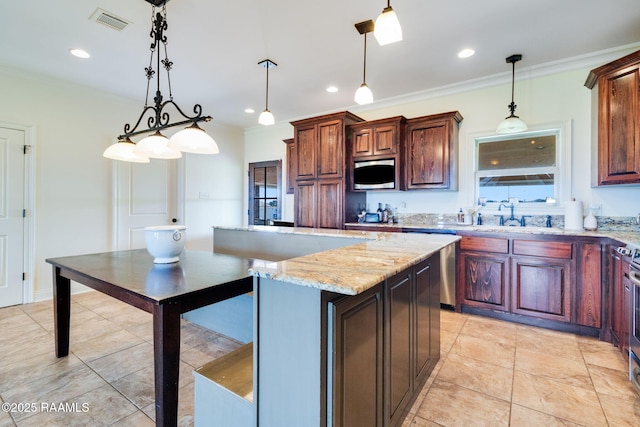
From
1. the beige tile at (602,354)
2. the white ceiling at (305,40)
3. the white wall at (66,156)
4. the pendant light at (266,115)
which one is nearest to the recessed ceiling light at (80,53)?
the white ceiling at (305,40)

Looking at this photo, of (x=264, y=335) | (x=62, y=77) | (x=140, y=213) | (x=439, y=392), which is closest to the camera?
(x=264, y=335)

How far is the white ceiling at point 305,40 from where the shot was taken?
2.42 metres

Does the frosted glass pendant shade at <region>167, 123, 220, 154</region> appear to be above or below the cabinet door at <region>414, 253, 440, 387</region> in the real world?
above

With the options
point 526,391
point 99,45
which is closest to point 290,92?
point 99,45

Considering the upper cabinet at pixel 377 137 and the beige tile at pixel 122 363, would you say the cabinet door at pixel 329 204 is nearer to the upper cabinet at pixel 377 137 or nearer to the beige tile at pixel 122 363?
the upper cabinet at pixel 377 137

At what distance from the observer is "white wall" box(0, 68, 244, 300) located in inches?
143

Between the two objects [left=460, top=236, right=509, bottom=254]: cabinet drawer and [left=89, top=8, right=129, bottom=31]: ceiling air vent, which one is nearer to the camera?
[left=89, top=8, right=129, bottom=31]: ceiling air vent

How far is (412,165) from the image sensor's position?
4.00 m

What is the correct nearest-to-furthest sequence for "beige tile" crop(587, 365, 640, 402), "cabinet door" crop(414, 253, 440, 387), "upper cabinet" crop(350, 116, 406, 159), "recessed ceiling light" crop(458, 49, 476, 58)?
"cabinet door" crop(414, 253, 440, 387) → "beige tile" crop(587, 365, 640, 402) → "recessed ceiling light" crop(458, 49, 476, 58) → "upper cabinet" crop(350, 116, 406, 159)

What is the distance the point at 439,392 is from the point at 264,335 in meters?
1.41

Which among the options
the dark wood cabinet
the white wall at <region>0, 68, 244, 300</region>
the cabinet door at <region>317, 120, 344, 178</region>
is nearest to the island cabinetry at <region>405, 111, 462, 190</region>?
the cabinet door at <region>317, 120, 344, 178</region>

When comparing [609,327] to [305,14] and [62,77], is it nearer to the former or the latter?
[305,14]

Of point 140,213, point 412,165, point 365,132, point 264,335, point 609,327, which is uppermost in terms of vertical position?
point 365,132

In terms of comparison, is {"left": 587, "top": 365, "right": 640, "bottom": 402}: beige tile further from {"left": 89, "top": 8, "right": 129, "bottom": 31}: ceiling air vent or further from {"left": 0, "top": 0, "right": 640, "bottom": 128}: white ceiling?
{"left": 89, "top": 8, "right": 129, "bottom": 31}: ceiling air vent
